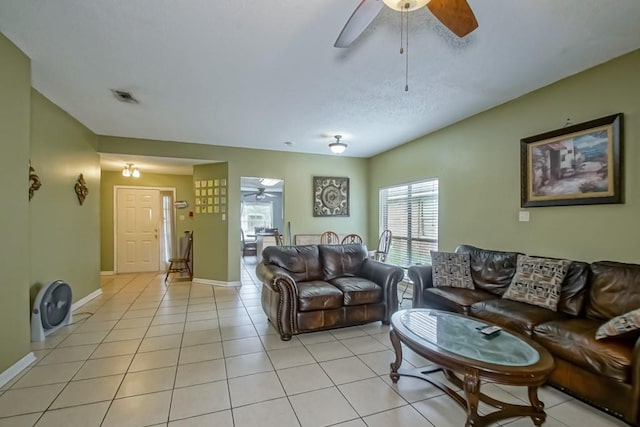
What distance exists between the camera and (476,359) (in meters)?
1.67

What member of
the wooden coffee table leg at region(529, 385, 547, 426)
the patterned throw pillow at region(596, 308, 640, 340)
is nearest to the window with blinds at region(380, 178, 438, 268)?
the patterned throw pillow at region(596, 308, 640, 340)

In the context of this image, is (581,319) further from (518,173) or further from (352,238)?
(352,238)

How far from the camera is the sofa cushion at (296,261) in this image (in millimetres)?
3703

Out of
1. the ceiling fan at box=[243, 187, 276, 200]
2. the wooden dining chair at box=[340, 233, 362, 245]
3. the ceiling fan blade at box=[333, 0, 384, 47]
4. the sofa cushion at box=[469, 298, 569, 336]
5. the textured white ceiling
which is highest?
the textured white ceiling

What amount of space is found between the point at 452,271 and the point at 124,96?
426cm

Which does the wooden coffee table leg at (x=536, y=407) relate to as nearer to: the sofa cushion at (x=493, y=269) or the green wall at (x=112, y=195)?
the sofa cushion at (x=493, y=269)

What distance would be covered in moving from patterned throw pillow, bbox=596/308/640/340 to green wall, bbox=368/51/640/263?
1000 mm

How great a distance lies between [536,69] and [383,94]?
142 cm

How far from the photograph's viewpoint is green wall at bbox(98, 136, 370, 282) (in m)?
5.16

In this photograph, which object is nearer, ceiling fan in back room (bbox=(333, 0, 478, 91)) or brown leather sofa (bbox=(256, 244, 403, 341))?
ceiling fan in back room (bbox=(333, 0, 478, 91))

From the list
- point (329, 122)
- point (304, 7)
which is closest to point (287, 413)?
point (304, 7)

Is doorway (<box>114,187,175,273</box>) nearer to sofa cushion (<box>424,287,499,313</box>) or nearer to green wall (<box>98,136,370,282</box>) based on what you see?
green wall (<box>98,136,370,282</box>)

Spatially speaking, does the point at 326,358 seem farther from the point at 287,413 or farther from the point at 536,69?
the point at 536,69

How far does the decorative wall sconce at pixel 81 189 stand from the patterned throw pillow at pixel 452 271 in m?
4.86
